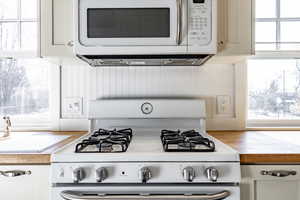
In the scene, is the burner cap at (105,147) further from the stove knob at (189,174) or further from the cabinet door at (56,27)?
the cabinet door at (56,27)

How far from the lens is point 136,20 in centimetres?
133

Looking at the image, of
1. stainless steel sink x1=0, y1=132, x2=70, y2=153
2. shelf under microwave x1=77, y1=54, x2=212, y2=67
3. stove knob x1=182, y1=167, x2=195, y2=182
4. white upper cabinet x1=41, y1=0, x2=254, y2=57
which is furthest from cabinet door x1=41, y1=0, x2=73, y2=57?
stove knob x1=182, y1=167, x2=195, y2=182

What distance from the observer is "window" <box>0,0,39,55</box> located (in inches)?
73.0

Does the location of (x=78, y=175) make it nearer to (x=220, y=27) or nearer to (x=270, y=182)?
(x=270, y=182)

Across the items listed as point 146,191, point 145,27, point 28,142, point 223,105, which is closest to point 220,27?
point 145,27

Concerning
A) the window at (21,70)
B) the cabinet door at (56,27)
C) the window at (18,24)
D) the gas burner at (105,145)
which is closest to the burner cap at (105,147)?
the gas burner at (105,145)

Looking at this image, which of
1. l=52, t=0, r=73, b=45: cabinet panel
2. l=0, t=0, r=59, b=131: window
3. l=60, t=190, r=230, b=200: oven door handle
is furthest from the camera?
l=0, t=0, r=59, b=131: window

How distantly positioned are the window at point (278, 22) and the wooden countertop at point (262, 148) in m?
0.65

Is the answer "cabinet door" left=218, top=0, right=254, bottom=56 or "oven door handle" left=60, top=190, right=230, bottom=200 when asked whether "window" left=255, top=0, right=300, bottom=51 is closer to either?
"cabinet door" left=218, top=0, right=254, bottom=56

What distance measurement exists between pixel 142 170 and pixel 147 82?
Result: 0.77 meters

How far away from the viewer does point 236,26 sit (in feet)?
4.63

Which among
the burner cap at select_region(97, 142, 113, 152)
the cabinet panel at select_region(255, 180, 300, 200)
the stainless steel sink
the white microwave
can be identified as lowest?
the cabinet panel at select_region(255, 180, 300, 200)

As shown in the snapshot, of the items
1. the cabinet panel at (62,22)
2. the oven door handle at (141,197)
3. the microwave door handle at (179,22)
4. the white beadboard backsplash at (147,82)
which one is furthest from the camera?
the white beadboard backsplash at (147,82)

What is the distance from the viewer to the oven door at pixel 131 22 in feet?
4.29
